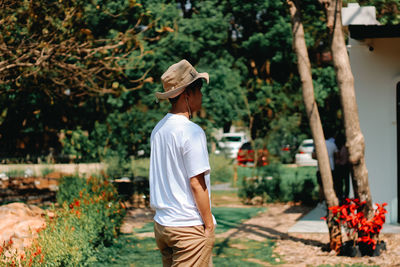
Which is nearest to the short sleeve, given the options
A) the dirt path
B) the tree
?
the dirt path

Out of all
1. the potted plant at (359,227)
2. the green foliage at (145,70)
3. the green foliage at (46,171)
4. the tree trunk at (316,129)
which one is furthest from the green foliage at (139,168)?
the potted plant at (359,227)

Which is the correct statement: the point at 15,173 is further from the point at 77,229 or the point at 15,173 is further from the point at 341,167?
the point at 77,229

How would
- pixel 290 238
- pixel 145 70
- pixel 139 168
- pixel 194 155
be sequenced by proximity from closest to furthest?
pixel 194 155
pixel 290 238
pixel 139 168
pixel 145 70

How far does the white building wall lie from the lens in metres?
10.0

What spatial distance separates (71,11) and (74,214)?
12.0 ft

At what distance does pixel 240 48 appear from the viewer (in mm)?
23328

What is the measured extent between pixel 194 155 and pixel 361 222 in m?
5.16

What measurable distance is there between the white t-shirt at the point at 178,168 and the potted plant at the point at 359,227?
196 inches

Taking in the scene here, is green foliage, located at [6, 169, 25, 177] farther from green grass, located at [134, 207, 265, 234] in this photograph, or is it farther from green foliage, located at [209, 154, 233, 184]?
green grass, located at [134, 207, 265, 234]

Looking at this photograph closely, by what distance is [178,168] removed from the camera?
10.8 ft

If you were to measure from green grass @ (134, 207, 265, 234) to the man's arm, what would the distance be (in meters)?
7.54

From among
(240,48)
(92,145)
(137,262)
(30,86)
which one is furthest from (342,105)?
(240,48)

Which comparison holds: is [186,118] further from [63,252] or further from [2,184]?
[2,184]

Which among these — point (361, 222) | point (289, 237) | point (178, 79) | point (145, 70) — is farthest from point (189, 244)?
point (145, 70)
